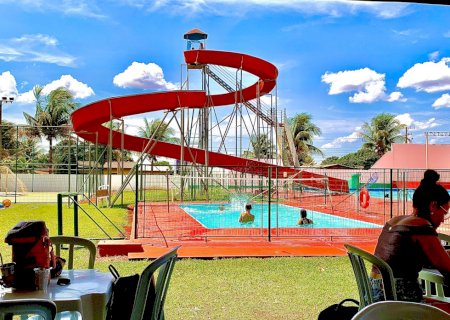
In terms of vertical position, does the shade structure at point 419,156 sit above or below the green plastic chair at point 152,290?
above

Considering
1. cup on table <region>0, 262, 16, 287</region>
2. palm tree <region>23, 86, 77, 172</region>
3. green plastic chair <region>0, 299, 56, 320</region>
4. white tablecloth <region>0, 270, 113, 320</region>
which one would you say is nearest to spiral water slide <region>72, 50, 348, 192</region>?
white tablecloth <region>0, 270, 113, 320</region>

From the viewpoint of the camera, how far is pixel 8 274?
2.50m

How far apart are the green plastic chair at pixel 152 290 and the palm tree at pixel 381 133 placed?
1797 inches

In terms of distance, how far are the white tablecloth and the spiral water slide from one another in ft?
38.0

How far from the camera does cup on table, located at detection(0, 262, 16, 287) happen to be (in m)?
2.48

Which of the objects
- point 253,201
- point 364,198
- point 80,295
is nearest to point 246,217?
point 253,201

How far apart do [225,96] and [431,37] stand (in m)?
46.5

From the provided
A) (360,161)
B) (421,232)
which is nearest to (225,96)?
(421,232)

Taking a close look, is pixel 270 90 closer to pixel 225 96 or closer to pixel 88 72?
pixel 225 96

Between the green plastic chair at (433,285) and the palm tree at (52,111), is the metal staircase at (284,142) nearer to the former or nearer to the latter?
the palm tree at (52,111)

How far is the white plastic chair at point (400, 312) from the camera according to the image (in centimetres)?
156

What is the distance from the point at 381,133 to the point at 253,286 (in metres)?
42.7

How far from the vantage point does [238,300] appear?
4992mm

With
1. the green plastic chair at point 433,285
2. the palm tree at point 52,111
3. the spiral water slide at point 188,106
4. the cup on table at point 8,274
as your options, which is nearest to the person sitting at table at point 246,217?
the spiral water slide at point 188,106
